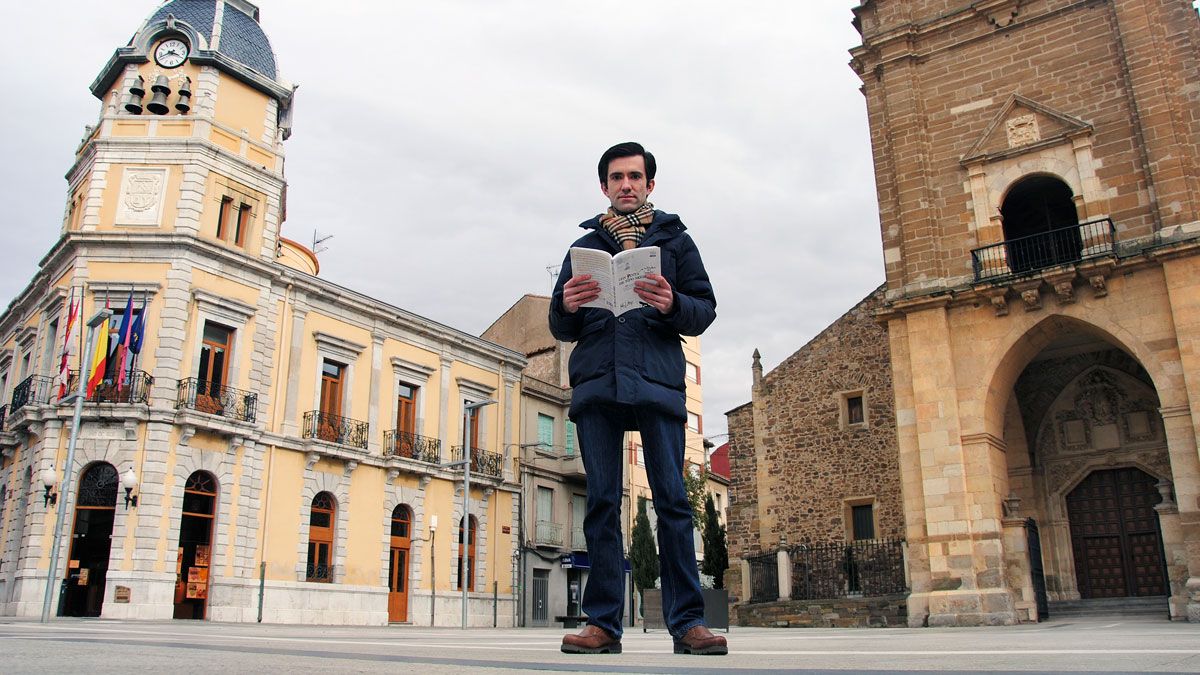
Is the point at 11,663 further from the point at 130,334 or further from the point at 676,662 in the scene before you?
the point at 130,334

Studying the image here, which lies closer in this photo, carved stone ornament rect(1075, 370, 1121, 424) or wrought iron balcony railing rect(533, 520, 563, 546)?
carved stone ornament rect(1075, 370, 1121, 424)

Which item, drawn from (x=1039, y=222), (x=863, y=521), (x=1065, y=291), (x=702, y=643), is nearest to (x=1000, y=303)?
(x=1065, y=291)

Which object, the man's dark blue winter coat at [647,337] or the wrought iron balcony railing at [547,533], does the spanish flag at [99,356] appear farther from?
the man's dark blue winter coat at [647,337]

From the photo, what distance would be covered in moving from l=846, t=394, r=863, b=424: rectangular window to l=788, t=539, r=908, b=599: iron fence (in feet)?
10.6

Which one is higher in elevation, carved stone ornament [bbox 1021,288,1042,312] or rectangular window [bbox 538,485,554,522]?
carved stone ornament [bbox 1021,288,1042,312]

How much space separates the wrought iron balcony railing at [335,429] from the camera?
979 inches

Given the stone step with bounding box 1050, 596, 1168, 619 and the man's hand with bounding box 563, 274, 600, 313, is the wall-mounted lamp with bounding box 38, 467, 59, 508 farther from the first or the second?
the stone step with bounding box 1050, 596, 1168, 619

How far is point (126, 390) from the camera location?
21.2m

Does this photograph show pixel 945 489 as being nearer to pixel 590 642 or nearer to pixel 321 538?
pixel 590 642

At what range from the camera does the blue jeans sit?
367 centimetres

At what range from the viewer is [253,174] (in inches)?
982

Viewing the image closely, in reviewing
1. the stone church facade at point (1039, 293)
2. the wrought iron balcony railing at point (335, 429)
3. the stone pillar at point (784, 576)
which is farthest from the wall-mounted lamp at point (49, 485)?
the stone church facade at point (1039, 293)

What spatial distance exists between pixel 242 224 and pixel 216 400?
5.12m

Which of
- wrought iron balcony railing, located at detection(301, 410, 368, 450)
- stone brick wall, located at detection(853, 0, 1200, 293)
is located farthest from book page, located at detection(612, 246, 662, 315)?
wrought iron balcony railing, located at detection(301, 410, 368, 450)
